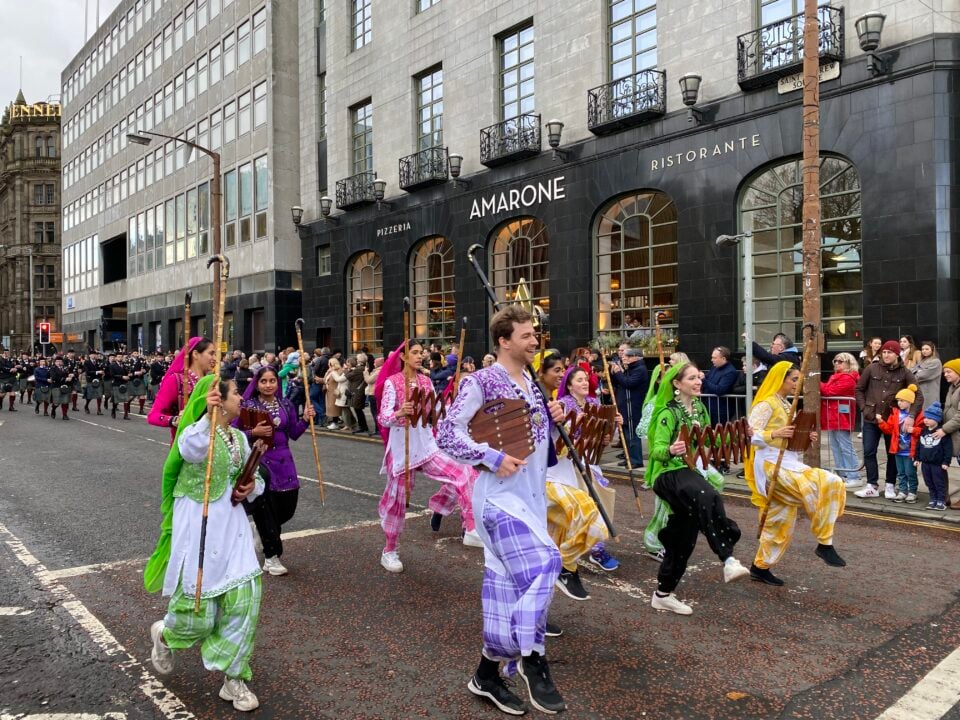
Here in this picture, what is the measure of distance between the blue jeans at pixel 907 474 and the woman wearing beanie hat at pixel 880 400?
3.9 inches

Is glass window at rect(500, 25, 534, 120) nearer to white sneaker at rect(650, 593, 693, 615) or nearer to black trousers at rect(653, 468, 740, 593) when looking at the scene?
black trousers at rect(653, 468, 740, 593)

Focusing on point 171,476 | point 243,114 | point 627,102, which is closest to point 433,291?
point 627,102

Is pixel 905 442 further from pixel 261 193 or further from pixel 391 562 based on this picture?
pixel 261 193

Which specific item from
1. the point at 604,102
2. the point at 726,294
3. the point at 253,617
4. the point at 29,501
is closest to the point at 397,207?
the point at 604,102

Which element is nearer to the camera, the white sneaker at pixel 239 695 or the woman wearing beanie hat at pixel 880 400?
the white sneaker at pixel 239 695

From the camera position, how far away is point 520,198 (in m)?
20.7

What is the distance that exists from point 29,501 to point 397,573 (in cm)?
553

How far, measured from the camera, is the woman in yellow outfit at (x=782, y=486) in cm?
555

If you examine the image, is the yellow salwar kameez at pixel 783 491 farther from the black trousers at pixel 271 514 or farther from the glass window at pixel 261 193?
the glass window at pixel 261 193

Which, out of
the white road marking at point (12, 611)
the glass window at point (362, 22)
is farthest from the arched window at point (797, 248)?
the glass window at point (362, 22)

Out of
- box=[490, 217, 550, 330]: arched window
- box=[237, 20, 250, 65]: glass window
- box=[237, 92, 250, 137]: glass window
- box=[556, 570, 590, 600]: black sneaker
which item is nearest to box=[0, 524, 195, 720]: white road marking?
box=[556, 570, 590, 600]: black sneaker

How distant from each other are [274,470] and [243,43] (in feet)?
104

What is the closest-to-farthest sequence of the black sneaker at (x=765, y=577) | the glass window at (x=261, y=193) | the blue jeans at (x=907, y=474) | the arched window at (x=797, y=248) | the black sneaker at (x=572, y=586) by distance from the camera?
the black sneaker at (x=572, y=586) < the black sneaker at (x=765, y=577) < the blue jeans at (x=907, y=474) < the arched window at (x=797, y=248) < the glass window at (x=261, y=193)

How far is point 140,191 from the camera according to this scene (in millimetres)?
41969
